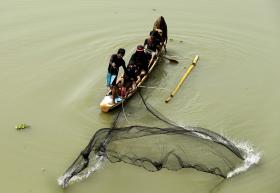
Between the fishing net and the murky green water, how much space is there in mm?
290

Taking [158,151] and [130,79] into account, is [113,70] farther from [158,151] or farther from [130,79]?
[158,151]

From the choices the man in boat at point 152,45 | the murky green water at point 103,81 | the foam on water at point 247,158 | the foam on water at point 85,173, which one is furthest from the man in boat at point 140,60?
the foam on water at point 247,158

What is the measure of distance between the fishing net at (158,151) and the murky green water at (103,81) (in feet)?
0.95

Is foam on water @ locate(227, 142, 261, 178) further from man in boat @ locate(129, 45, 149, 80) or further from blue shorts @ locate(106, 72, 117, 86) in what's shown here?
man in boat @ locate(129, 45, 149, 80)

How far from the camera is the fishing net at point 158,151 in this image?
8539 mm

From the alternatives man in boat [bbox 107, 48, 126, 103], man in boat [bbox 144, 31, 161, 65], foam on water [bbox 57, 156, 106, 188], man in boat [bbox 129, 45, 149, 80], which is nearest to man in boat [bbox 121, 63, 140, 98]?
man in boat [bbox 129, 45, 149, 80]

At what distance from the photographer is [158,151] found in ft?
28.3

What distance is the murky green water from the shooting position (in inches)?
349

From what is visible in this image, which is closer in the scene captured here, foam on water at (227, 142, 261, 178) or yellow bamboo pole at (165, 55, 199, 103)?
foam on water at (227, 142, 261, 178)

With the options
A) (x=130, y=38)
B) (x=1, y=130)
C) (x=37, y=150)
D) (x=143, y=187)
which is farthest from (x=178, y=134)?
(x=130, y=38)

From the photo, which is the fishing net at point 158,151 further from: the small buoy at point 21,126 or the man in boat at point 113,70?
the small buoy at point 21,126

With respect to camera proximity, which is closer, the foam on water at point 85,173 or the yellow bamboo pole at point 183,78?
the foam on water at point 85,173

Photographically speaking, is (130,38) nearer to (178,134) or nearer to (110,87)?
(110,87)

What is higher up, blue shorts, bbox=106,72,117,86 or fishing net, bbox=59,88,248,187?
blue shorts, bbox=106,72,117,86
